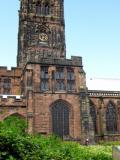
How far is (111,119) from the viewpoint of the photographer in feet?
137

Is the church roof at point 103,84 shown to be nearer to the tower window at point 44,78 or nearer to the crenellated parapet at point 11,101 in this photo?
the tower window at point 44,78

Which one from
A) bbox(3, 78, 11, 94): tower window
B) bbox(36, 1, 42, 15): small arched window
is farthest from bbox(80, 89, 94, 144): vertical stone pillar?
bbox(36, 1, 42, 15): small arched window

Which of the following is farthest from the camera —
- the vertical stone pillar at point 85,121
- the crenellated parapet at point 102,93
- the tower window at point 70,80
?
the crenellated parapet at point 102,93

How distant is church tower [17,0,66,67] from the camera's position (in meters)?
51.7

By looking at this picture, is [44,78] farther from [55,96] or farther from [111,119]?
[111,119]

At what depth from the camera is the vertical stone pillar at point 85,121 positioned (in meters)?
33.4

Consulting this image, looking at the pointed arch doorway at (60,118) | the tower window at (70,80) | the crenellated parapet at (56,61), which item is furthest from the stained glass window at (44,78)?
the tower window at (70,80)

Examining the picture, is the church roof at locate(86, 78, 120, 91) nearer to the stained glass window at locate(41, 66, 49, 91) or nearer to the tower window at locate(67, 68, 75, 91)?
the tower window at locate(67, 68, 75, 91)

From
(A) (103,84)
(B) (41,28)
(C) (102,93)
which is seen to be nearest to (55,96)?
(C) (102,93)

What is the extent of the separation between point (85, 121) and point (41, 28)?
83.3ft

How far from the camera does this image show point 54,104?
34156 mm

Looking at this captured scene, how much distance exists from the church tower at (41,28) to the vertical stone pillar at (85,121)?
17.1 m

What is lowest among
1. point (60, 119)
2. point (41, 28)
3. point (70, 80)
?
point (60, 119)

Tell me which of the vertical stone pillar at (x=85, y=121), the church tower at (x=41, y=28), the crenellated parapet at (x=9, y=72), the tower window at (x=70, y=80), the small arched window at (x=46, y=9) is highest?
the small arched window at (x=46, y=9)
